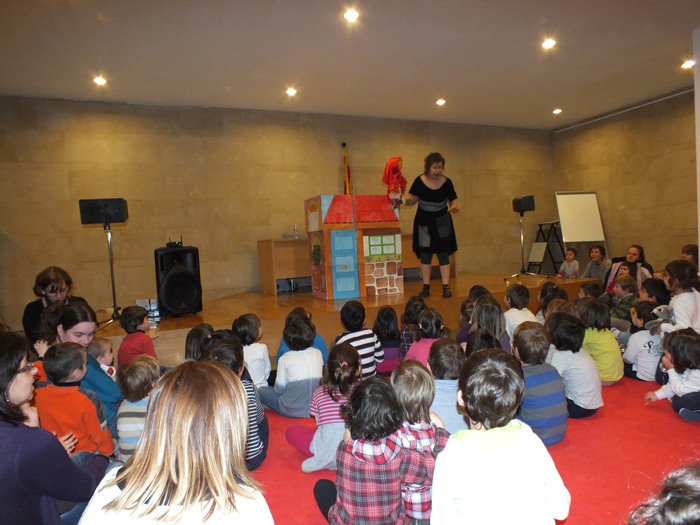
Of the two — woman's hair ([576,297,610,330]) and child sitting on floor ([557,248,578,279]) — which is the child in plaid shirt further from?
child sitting on floor ([557,248,578,279])

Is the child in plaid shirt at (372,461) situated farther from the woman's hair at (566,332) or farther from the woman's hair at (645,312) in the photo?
the woman's hair at (645,312)

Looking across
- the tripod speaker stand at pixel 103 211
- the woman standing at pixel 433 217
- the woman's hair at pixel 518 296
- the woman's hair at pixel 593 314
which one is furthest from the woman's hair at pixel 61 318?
the woman standing at pixel 433 217

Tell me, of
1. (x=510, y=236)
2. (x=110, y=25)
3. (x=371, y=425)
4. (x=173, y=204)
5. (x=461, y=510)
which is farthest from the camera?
(x=510, y=236)

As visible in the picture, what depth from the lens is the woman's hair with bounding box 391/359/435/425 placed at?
185 cm

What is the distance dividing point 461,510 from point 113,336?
410 centimetres

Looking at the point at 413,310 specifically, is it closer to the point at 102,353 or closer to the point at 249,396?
the point at 249,396

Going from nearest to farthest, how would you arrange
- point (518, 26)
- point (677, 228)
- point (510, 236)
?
1. point (518, 26)
2. point (677, 228)
3. point (510, 236)

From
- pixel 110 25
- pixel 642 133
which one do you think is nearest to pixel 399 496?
pixel 110 25

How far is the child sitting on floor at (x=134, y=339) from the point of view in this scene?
3426 millimetres

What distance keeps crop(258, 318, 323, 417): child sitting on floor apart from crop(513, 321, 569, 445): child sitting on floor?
4.09ft

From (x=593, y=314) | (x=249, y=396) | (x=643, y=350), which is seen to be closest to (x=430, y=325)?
(x=593, y=314)

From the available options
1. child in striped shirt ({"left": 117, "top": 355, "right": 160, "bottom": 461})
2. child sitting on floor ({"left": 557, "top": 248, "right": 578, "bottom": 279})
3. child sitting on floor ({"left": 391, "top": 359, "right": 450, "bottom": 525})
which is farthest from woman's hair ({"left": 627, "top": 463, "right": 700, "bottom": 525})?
child sitting on floor ({"left": 557, "top": 248, "right": 578, "bottom": 279})

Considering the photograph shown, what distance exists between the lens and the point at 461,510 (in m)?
1.31

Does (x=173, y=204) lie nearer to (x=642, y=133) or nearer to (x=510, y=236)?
(x=510, y=236)
